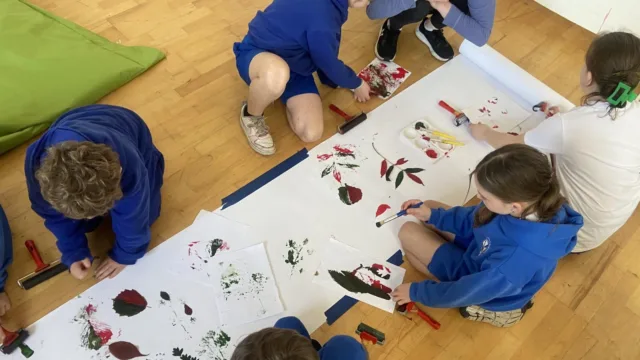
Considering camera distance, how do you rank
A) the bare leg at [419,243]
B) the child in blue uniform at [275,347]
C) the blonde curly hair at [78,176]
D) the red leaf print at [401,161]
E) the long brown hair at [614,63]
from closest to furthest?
1. the child in blue uniform at [275,347]
2. the blonde curly hair at [78,176]
3. the long brown hair at [614,63]
4. the bare leg at [419,243]
5. the red leaf print at [401,161]

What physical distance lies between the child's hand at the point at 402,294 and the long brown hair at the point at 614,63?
26.7 inches

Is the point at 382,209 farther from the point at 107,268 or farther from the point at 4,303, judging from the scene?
the point at 4,303

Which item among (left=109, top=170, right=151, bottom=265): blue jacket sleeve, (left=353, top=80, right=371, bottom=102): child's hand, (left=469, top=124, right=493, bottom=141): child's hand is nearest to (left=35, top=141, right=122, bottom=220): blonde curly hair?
(left=109, top=170, right=151, bottom=265): blue jacket sleeve

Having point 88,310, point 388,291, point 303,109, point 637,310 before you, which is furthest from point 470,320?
point 88,310

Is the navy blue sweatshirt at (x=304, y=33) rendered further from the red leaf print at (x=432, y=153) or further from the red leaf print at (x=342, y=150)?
the red leaf print at (x=432, y=153)

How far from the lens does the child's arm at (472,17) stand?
165 centimetres

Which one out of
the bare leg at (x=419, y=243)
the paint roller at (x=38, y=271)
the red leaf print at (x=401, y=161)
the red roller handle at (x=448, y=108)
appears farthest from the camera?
the red roller handle at (x=448, y=108)

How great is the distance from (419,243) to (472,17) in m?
0.84

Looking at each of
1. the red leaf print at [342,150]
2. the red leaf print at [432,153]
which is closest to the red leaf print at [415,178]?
the red leaf print at [432,153]

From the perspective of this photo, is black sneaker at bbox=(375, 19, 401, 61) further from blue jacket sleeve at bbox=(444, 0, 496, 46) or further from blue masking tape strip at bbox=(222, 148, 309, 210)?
blue masking tape strip at bbox=(222, 148, 309, 210)

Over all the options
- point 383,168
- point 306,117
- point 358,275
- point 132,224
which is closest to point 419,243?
point 358,275

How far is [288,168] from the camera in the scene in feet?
5.19

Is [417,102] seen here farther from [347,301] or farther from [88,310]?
[88,310]

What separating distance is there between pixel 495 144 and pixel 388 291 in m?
0.64
